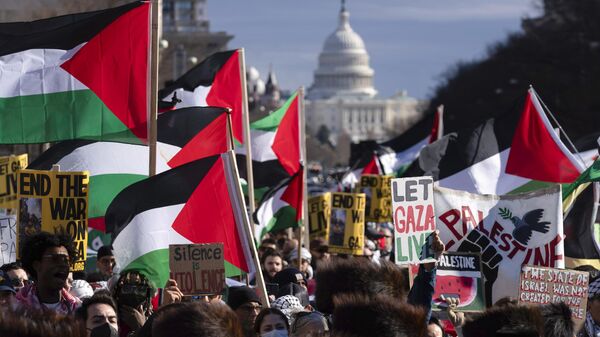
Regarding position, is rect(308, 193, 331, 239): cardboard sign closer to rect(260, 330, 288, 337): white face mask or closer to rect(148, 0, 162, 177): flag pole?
rect(148, 0, 162, 177): flag pole

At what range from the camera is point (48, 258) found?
7.64 metres

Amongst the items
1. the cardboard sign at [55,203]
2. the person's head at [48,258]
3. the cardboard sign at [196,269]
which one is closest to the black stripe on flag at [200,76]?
the cardboard sign at [55,203]

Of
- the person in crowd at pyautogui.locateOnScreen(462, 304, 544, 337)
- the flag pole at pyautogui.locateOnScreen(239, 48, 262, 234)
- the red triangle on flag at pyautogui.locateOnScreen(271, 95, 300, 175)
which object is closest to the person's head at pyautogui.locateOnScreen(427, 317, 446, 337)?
the person in crowd at pyautogui.locateOnScreen(462, 304, 544, 337)

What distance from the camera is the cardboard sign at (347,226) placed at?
15102 millimetres

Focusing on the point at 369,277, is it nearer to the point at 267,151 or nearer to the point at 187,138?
the point at 187,138

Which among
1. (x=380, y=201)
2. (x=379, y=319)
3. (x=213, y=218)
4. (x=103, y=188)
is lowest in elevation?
(x=380, y=201)

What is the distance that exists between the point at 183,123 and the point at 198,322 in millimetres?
6684

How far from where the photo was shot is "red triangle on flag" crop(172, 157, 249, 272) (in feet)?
30.6

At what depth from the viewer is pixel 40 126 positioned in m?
10.5

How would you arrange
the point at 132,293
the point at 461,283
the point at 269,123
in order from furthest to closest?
the point at 269,123 < the point at 461,283 < the point at 132,293

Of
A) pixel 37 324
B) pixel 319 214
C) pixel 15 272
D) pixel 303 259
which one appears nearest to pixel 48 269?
pixel 15 272

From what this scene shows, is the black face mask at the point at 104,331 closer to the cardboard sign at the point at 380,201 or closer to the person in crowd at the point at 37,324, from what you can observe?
the person in crowd at the point at 37,324

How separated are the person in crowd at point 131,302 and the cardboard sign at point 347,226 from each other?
684 centimetres

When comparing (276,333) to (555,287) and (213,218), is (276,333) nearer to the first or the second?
(555,287)
